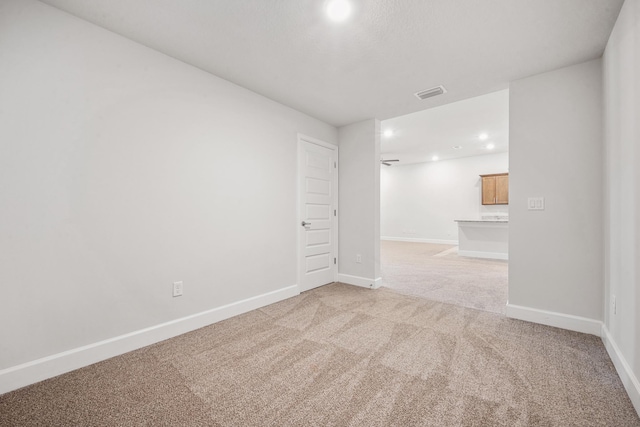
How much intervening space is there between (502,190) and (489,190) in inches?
13.1

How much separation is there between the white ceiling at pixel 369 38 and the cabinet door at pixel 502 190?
588 cm

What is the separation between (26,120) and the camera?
176cm

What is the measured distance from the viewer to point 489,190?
321 inches

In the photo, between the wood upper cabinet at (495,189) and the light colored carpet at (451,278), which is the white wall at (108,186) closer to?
the light colored carpet at (451,278)

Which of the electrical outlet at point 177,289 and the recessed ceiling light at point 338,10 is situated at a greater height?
the recessed ceiling light at point 338,10

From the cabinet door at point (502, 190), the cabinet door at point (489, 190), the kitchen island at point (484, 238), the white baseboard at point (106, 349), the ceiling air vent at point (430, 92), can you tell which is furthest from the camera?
the cabinet door at point (489, 190)

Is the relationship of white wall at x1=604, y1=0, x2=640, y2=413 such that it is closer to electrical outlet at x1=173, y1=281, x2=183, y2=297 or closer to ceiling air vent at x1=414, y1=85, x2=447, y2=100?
ceiling air vent at x1=414, y1=85, x2=447, y2=100

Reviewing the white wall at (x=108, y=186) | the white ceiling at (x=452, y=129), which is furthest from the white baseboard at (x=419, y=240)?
the white wall at (x=108, y=186)

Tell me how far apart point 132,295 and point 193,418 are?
122cm

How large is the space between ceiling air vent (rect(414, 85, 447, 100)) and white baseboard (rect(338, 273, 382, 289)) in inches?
99.1

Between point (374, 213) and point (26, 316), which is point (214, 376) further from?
point (374, 213)

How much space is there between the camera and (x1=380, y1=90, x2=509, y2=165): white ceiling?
164 inches

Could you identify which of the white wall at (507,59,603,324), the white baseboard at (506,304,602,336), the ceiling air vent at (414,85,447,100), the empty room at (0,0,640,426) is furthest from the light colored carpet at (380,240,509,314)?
the ceiling air vent at (414,85,447,100)

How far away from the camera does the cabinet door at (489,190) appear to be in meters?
8.08
